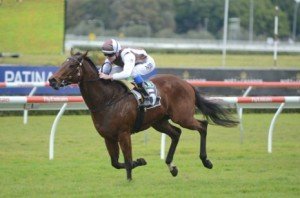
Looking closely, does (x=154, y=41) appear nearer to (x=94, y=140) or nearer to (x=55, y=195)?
(x=94, y=140)

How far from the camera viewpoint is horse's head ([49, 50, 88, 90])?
7000mm

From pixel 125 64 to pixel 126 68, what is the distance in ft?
0.18

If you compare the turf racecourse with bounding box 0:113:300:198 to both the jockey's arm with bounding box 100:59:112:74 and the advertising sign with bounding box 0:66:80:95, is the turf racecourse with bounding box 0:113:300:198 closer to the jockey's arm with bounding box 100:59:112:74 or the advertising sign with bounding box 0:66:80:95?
the jockey's arm with bounding box 100:59:112:74

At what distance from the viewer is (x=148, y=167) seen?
340 inches

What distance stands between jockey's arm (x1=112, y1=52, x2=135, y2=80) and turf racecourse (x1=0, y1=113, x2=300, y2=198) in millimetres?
1114

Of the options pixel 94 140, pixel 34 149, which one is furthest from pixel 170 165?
pixel 94 140

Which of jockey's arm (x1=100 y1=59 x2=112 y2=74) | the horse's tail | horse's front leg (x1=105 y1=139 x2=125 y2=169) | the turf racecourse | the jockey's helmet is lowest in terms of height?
the turf racecourse

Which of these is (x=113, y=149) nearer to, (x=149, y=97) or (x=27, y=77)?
(x=149, y=97)

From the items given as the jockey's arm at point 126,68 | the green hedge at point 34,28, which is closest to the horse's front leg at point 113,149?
the jockey's arm at point 126,68

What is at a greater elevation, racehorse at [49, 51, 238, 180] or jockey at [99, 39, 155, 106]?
jockey at [99, 39, 155, 106]

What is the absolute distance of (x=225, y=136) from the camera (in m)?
12.7

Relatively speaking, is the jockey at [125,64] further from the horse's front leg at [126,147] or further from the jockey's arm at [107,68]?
the horse's front leg at [126,147]

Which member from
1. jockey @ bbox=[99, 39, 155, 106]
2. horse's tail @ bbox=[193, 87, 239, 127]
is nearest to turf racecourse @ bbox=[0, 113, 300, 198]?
horse's tail @ bbox=[193, 87, 239, 127]

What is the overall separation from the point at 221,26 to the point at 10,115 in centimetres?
1354
